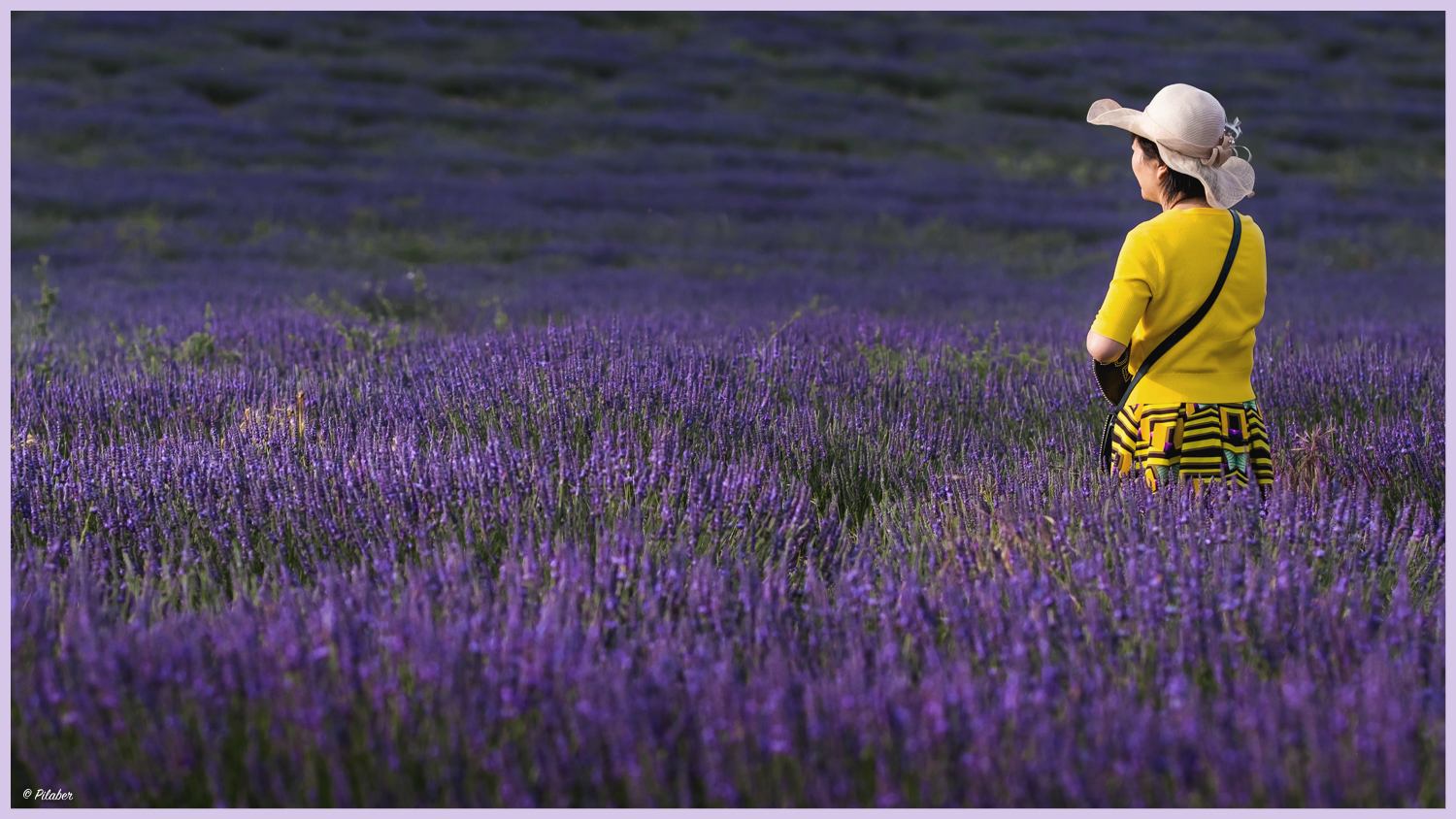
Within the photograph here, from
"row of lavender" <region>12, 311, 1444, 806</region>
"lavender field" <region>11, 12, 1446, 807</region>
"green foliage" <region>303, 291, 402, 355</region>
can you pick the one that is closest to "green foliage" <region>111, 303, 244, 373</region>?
"lavender field" <region>11, 12, 1446, 807</region>

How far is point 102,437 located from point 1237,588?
8.81ft

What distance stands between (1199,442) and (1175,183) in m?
0.52

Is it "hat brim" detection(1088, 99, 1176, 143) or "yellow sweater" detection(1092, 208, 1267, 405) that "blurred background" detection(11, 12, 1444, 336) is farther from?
"yellow sweater" detection(1092, 208, 1267, 405)

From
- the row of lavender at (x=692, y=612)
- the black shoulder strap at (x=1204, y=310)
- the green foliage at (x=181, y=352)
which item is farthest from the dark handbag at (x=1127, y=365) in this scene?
the green foliage at (x=181, y=352)

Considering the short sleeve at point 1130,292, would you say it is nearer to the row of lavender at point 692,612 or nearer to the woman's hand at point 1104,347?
the woman's hand at point 1104,347

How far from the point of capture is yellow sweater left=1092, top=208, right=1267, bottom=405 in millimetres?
1974

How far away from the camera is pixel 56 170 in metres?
9.86

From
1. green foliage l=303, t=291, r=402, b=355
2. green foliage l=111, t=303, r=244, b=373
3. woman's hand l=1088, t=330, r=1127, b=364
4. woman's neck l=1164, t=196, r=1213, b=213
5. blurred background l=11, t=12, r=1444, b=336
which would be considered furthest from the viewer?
blurred background l=11, t=12, r=1444, b=336

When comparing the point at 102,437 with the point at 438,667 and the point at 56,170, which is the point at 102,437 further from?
the point at 56,170

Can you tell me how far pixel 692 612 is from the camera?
1525mm

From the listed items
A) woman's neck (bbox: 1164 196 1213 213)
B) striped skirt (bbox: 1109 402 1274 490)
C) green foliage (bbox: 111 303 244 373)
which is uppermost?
woman's neck (bbox: 1164 196 1213 213)

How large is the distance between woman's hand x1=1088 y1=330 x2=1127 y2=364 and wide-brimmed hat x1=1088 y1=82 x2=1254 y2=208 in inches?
13.8

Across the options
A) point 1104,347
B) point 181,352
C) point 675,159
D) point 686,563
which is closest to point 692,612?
point 686,563

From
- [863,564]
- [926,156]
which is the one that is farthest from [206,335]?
[926,156]
